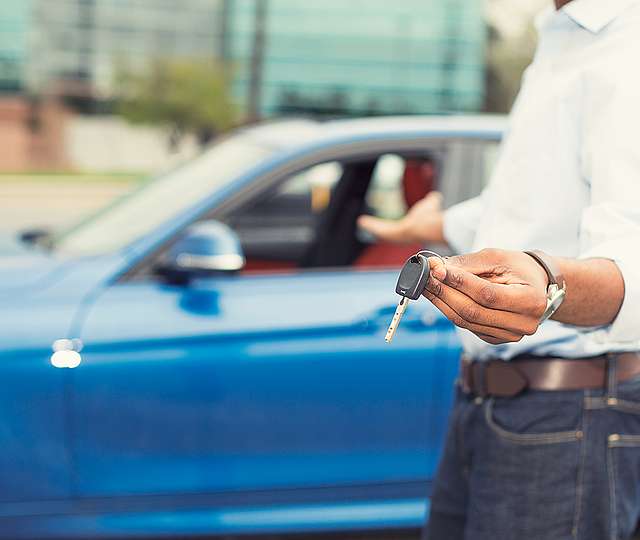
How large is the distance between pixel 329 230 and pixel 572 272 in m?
2.47

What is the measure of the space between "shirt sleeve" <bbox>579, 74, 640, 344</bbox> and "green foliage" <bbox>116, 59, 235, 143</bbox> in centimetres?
3869

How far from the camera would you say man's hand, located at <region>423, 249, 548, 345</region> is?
1.36 m

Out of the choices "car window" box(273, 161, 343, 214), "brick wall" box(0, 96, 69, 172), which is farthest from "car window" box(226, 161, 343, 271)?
"brick wall" box(0, 96, 69, 172)

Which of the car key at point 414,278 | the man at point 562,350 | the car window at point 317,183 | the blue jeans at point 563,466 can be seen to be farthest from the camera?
the car window at point 317,183

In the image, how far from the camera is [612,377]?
1.89 metres

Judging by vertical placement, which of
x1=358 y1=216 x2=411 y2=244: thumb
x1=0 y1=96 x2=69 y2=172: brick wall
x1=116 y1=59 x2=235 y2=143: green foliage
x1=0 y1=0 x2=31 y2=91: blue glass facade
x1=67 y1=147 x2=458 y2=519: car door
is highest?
x1=0 y1=0 x2=31 y2=91: blue glass facade

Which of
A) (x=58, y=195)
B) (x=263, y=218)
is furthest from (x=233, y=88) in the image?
(x=263, y=218)

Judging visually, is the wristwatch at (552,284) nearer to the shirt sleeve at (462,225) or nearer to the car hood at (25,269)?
the shirt sleeve at (462,225)

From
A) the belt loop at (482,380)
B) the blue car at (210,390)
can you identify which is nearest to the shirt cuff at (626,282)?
the belt loop at (482,380)

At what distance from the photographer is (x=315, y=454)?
Result: 3.23 meters

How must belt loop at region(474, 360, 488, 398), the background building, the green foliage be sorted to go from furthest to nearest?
the background building < the green foliage < belt loop at region(474, 360, 488, 398)

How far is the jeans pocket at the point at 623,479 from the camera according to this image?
1.87 metres

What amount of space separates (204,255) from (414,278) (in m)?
1.86

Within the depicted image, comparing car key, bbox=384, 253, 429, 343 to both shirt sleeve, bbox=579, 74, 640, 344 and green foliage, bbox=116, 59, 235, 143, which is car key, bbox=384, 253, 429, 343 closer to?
shirt sleeve, bbox=579, 74, 640, 344
